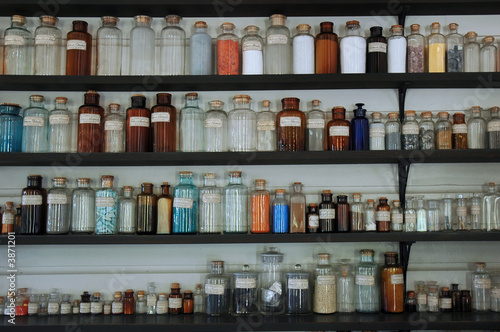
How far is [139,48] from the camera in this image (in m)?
2.16

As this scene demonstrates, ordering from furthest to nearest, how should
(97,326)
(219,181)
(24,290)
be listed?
(219,181), (24,290), (97,326)

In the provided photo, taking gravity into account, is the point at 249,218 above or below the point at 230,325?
above

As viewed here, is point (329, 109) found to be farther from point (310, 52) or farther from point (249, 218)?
point (249, 218)

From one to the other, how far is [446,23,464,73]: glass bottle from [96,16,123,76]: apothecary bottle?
146 centimetres

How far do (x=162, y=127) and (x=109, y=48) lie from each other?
17.5 inches

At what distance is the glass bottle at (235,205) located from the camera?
205 cm

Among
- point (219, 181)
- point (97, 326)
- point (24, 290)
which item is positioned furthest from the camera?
point (219, 181)

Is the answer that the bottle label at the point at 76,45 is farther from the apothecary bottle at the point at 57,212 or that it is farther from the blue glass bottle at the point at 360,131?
the blue glass bottle at the point at 360,131

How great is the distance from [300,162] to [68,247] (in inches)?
43.9

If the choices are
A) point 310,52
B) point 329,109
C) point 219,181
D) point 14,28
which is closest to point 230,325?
point 219,181

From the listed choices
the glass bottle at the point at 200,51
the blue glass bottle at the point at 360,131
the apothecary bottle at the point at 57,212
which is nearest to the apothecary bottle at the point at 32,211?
the apothecary bottle at the point at 57,212

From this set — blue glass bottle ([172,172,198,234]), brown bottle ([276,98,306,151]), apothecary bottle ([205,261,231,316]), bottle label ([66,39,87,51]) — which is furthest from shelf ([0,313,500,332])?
bottle label ([66,39,87,51])

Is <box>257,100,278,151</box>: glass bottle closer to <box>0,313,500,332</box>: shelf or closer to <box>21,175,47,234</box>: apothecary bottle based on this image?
<box>0,313,500,332</box>: shelf

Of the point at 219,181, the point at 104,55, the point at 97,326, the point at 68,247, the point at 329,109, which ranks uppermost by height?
the point at 104,55
